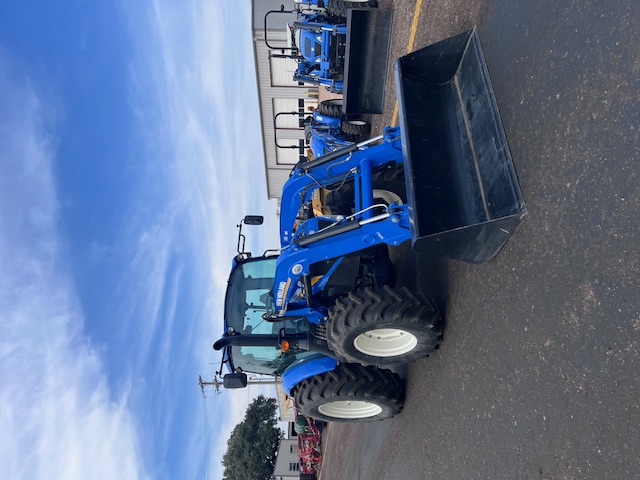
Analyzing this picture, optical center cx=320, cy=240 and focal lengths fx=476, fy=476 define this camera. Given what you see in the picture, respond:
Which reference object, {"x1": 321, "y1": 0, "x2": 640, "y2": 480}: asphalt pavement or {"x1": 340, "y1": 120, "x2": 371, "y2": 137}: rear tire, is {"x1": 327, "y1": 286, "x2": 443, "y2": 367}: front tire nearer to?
{"x1": 321, "y1": 0, "x2": 640, "y2": 480}: asphalt pavement

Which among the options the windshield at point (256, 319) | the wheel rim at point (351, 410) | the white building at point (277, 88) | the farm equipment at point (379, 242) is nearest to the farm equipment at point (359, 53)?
the farm equipment at point (379, 242)

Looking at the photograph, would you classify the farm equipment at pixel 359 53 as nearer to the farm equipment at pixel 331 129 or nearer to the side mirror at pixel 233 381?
the farm equipment at pixel 331 129

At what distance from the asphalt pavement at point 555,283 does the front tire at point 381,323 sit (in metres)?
0.24

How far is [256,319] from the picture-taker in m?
5.33

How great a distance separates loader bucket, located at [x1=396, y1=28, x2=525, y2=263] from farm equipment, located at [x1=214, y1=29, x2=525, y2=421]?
0.04ft

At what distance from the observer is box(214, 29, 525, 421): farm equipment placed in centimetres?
392

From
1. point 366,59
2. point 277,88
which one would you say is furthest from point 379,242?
point 277,88

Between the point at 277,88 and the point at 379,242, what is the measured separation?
2019 cm

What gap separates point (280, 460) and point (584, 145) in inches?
1212

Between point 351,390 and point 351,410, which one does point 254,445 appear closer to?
point 351,410

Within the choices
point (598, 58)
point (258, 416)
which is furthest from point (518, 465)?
point (258, 416)

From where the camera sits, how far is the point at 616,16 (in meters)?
2.70

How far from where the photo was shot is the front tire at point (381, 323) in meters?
4.29

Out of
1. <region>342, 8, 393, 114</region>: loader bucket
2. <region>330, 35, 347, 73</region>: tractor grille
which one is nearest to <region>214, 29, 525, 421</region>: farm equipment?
<region>342, 8, 393, 114</region>: loader bucket
